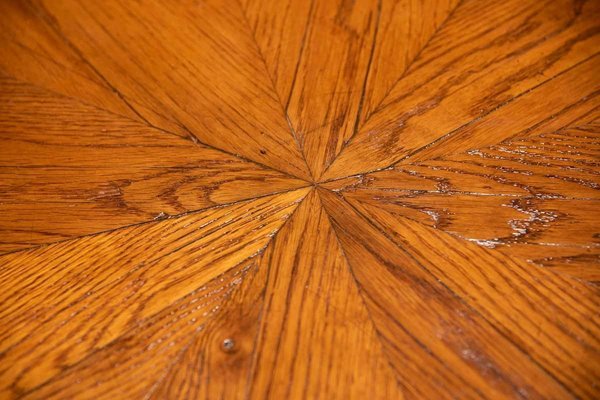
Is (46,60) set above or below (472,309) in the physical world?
above

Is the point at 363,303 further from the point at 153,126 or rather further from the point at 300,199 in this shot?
the point at 153,126

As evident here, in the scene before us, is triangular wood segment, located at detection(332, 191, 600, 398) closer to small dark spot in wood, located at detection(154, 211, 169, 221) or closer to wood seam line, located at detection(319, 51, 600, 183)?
wood seam line, located at detection(319, 51, 600, 183)

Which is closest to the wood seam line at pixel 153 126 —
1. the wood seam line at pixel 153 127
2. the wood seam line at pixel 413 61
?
the wood seam line at pixel 153 127

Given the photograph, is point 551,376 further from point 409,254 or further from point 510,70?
point 510,70

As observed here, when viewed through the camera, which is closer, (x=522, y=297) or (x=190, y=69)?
(x=522, y=297)

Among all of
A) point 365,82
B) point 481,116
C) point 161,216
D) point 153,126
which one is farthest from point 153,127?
point 481,116

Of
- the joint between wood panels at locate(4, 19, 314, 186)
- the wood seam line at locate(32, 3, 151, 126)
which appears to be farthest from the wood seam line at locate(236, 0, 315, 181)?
the wood seam line at locate(32, 3, 151, 126)
